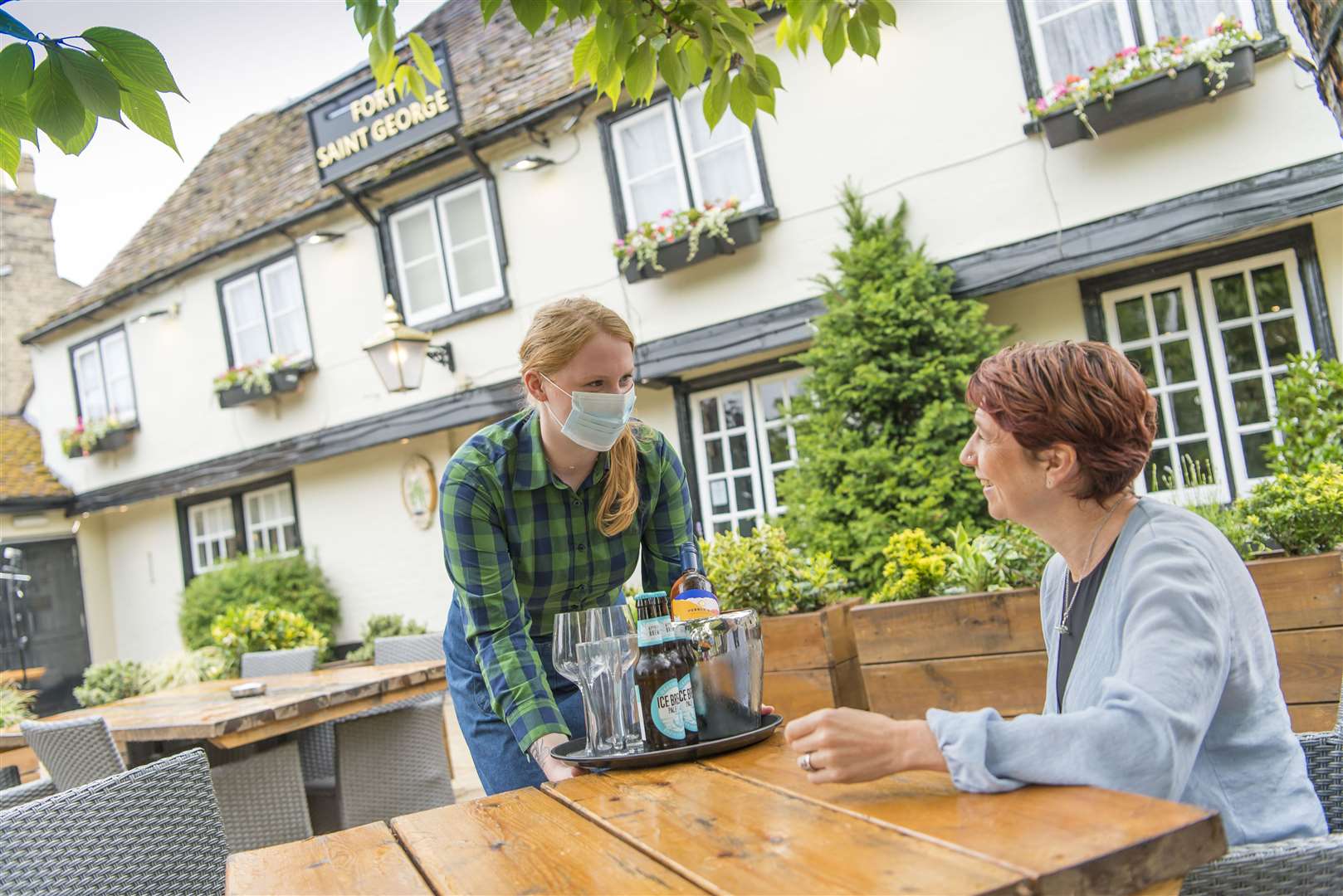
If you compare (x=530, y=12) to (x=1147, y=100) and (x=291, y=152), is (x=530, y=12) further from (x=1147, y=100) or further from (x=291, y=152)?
(x=291, y=152)

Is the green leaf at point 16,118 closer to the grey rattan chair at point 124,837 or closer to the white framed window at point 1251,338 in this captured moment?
the grey rattan chair at point 124,837

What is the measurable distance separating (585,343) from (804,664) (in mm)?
2871

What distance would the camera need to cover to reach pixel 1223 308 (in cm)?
689

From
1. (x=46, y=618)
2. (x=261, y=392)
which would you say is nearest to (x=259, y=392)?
(x=261, y=392)

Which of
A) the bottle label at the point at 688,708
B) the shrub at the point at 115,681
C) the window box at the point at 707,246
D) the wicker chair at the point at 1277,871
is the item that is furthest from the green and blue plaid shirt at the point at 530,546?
the shrub at the point at 115,681

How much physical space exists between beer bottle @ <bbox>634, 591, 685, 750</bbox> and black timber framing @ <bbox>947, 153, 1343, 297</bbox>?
5.89 meters

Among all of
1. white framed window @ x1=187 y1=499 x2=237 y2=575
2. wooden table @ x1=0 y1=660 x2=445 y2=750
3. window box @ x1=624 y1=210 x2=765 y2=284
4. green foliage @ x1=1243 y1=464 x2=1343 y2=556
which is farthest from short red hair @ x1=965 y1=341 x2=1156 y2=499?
Answer: white framed window @ x1=187 y1=499 x2=237 y2=575

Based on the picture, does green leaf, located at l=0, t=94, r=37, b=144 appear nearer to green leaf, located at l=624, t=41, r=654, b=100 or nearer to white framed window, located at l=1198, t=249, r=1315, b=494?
green leaf, located at l=624, t=41, r=654, b=100

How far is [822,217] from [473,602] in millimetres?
6505

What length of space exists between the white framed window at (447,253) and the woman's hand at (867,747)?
9202mm

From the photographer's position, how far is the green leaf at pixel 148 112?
1.86 m

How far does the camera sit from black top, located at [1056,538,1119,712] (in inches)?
66.5

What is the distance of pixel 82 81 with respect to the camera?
1.77 metres

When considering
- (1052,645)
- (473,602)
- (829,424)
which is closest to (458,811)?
(473,602)
